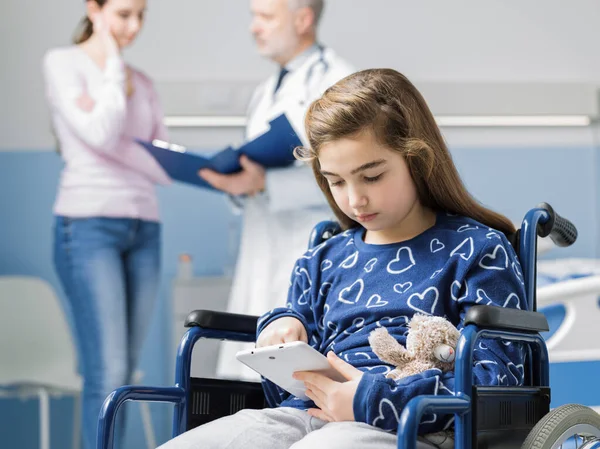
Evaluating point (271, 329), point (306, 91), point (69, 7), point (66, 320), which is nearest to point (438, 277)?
point (271, 329)

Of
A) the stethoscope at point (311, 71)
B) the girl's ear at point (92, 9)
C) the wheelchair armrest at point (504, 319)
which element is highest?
the girl's ear at point (92, 9)

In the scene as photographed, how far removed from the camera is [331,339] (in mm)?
1534

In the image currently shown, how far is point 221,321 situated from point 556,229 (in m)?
0.63

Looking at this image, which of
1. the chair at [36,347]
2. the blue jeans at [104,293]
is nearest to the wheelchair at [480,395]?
the blue jeans at [104,293]

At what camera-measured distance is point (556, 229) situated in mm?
1585

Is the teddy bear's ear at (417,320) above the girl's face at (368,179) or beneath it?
beneath

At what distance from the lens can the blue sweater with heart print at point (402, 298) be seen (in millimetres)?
1254

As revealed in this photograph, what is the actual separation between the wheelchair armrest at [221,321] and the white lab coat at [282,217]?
5.08ft

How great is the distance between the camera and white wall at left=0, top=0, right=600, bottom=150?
373 cm

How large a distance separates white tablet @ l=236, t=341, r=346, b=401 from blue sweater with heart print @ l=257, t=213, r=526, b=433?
0.24 ft

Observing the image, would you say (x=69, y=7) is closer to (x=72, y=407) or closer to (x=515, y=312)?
(x=72, y=407)

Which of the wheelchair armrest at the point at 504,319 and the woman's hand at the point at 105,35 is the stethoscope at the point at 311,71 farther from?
the wheelchair armrest at the point at 504,319

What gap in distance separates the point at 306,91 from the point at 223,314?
5.96 ft

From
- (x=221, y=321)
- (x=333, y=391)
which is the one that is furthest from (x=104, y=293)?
(x=333, y=391)
